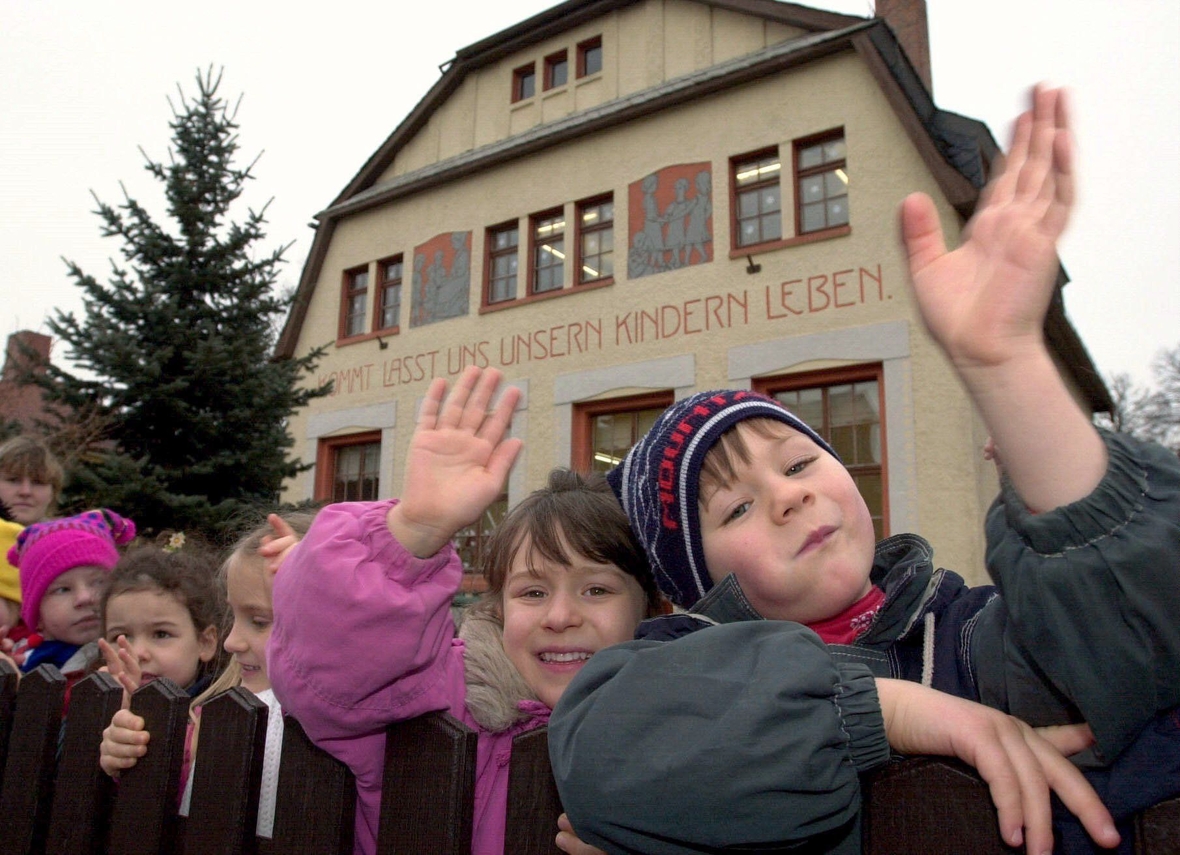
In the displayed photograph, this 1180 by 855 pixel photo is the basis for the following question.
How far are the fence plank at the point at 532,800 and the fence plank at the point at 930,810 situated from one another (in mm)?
491

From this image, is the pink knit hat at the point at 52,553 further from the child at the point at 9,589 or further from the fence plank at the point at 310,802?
the fence plank at the point at 310,802

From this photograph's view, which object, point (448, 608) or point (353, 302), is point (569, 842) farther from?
point (353, 302)

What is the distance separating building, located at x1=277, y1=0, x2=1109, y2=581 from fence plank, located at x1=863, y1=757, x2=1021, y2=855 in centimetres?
737

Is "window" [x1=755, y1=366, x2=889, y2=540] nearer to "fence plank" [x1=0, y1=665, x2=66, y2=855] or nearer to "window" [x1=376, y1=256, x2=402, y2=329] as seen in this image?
"window" [x1=376, y1=256, x2=402, y2=329]

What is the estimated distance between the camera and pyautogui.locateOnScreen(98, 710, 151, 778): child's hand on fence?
186 centimetres

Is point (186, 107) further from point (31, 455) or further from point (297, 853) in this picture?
point (297, 853)

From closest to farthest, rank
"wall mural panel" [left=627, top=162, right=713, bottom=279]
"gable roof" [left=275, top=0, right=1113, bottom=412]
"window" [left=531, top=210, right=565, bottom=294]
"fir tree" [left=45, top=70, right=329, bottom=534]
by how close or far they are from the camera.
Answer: "fir tree" [left=45, top=70, right=329, bottom=534] < "gable roof" [left=275, top=0, right=1113, bottom=412] < "wall mural panel" [left=627, top=162, right=713, bottom=279] < "window" [left=531, top=210, right=565, bottom=294]

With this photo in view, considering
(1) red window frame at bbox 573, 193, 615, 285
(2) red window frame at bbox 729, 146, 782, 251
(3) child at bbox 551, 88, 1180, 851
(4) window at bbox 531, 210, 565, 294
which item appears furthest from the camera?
(4) window at bbox 531, 210, 565, 294

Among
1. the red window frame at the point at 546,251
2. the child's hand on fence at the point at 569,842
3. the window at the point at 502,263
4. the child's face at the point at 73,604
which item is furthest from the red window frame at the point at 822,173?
the child's hand on fence at the point at 569,842

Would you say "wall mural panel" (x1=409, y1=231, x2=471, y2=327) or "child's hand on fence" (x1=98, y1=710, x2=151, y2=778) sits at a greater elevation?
"wall mural panel" (x1=409, y1=231, x2=471, y2=327)

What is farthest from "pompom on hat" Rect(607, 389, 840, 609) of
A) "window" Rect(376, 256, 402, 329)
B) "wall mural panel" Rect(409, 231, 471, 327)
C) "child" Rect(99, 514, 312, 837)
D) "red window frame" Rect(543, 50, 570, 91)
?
"red window frame" Rect(543, 50, 570, 91)

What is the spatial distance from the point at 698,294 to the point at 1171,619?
9.32m

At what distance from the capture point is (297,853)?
5.00 feet

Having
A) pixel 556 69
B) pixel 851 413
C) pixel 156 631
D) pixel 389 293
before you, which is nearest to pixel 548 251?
Answer: pixel 389 293
